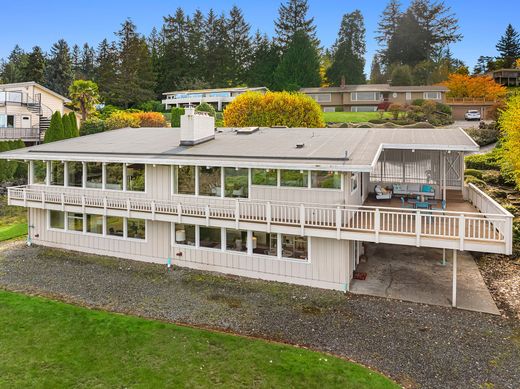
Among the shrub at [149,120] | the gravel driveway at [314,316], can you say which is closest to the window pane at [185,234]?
the gravel driveway at [314,316]

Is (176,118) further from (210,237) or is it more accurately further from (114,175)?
(210,237)

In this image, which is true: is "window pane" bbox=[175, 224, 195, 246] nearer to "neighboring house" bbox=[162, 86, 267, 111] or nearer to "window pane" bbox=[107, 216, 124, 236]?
"window pane" bbox=[107, 216, 124, 236]

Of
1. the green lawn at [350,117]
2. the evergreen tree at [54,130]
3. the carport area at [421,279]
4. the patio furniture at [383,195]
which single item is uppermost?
the green lawn at [350,117]

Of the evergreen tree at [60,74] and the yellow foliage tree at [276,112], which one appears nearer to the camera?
the yellow foliage tree at [276,112]

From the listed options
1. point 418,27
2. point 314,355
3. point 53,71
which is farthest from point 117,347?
point 418,27

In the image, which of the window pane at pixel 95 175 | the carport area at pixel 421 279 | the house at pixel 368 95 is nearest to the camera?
the carport area at pixel 421 279

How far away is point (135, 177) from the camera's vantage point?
17.3 metres

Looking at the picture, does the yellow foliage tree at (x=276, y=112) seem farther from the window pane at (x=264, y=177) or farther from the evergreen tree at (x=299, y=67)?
the evergreen tree at (x=299, y=67)

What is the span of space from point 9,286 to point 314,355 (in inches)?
463

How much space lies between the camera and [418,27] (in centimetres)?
8038

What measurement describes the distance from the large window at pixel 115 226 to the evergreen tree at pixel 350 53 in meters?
63.4

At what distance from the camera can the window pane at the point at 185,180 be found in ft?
52.9

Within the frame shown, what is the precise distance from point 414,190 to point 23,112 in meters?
43.2

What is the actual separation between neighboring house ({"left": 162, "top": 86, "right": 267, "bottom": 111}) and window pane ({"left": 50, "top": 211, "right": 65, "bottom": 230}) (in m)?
44.9
